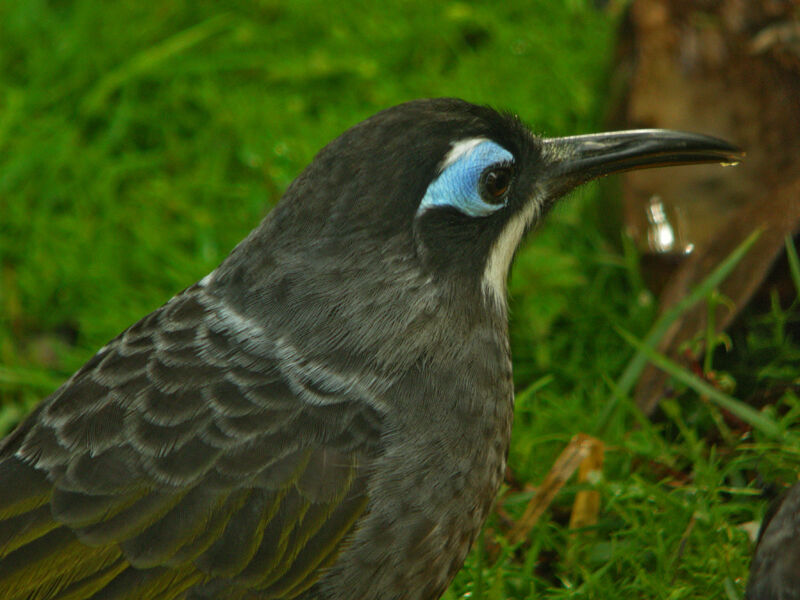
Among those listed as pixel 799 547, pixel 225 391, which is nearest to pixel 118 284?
pixel 225 391

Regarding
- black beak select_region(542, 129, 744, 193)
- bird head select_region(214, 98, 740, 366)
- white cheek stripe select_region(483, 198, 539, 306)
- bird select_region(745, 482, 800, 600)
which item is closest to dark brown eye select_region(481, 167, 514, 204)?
bird head select_region(214, 98, 740, 366)

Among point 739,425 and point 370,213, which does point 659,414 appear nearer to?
point 739,425

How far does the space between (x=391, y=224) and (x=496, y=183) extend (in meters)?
0.40

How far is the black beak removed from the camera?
399 cm

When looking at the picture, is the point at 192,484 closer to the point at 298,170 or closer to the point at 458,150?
the point at 458,150

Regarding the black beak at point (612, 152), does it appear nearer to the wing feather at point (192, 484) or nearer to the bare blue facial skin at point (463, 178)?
the bare blue facial skin at point (463, 178)

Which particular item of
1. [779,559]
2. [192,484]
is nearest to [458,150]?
[192,484]

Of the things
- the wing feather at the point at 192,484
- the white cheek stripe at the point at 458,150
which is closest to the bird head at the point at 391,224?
the white cheek stripe at the point at 458,150

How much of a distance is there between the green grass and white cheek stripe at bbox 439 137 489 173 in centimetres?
129

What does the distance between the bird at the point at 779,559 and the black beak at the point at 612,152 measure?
1192mm

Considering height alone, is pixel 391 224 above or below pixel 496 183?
above

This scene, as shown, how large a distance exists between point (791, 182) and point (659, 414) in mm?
1062

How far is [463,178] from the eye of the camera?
362 centimetres

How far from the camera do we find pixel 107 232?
602cm
